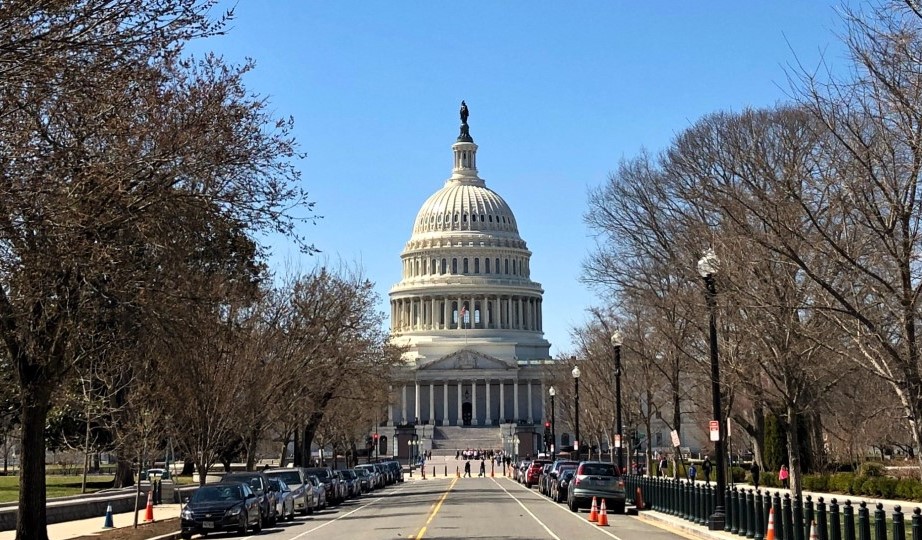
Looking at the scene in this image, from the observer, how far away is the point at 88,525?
3703 centimetres

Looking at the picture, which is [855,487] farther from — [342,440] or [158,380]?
[342,440]

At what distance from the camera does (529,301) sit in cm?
19575

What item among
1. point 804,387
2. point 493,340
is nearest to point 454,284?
point 493,340

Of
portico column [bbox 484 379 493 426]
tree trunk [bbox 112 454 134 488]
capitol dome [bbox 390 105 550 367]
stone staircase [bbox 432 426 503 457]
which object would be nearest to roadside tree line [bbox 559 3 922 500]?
tree trunk [bbox 112 454 134 488]


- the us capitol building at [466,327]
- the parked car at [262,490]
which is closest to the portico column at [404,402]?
the us capitol building at [466,327]

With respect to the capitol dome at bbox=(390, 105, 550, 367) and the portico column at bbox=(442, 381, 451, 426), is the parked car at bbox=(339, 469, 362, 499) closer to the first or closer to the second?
the portico column at bbox=(442, 381, 451, 426)

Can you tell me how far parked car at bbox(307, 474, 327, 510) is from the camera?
146 feet

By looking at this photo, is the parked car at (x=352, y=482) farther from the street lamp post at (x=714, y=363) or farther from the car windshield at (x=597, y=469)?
the street lamp post at (x=714, y=363)

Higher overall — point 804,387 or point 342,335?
point 342,335

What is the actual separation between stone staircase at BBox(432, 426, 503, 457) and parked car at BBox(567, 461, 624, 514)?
110866mm

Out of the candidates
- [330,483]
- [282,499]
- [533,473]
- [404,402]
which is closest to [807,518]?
[282,499]

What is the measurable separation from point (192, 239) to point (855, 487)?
102 ft

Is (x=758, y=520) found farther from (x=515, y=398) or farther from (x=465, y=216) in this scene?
(x=465, y=216)

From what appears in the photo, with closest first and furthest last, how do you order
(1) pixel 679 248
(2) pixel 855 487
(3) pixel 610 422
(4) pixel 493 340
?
(1) pixel 679 248 < (2) pixel 855 487 < (3) pixel 610 422 < (4) pixel 493 340
